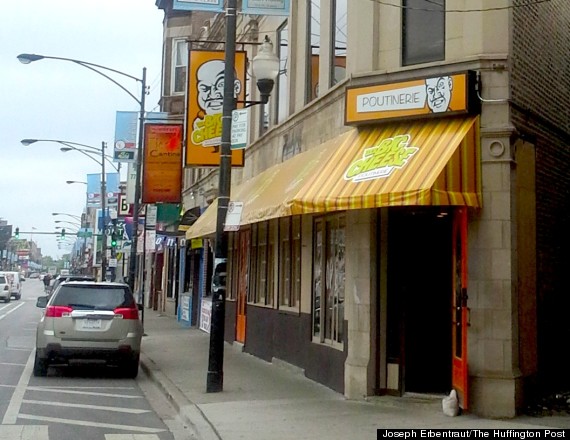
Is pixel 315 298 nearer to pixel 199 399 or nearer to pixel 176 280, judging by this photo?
pixel 199 399

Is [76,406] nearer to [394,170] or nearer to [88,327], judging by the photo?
[88,327]

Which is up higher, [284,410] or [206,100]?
[206,100]

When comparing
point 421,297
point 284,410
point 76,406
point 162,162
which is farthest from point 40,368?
point 162,162

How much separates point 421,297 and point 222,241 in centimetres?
313

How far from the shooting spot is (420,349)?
36.8ft

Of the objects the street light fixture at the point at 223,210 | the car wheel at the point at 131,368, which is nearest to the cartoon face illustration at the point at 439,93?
the street light fixture at the point at 223,210

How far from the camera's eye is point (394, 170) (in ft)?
32.5

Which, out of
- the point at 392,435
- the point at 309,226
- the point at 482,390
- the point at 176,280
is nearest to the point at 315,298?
the point at 309,226

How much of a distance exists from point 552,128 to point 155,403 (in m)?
7.14

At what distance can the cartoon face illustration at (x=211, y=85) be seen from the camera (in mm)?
15922

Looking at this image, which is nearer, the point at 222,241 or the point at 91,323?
the point at 222,241

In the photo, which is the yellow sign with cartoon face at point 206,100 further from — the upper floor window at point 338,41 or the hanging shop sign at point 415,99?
the hanging shop sign at point 415,99

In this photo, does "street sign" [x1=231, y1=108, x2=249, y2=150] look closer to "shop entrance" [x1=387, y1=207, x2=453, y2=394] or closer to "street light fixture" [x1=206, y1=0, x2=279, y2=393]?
"street light fixture" [x1=206, y1=0, x2=279, y2=393]

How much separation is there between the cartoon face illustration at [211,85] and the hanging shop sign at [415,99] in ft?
17.0
